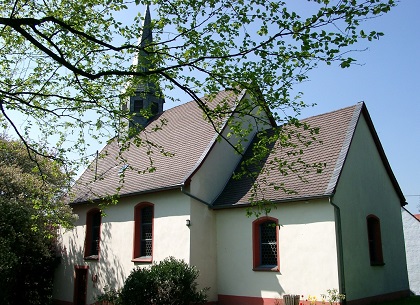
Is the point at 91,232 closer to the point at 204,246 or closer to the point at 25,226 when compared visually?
the point at 25,226

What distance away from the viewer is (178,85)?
8.30 meters

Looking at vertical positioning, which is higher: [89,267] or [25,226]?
[25,226]

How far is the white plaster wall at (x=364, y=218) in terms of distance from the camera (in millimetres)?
13859

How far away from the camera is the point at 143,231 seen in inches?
→ 694

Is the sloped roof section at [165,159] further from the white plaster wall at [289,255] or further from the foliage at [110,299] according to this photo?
the foliage at [110,299]

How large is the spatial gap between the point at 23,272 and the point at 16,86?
12612 mm

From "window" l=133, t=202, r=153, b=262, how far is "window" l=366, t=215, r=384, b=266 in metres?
8.16

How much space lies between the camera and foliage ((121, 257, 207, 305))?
13211 mm

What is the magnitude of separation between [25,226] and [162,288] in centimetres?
716

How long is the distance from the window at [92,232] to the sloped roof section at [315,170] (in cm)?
678

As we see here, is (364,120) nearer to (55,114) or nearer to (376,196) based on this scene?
(376,196)

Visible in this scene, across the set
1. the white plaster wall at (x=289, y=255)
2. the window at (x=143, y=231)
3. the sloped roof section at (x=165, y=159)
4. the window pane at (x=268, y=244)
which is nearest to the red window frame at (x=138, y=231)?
the window at (x=143, y=231)

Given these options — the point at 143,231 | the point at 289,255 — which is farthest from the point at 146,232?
the point at 289,255

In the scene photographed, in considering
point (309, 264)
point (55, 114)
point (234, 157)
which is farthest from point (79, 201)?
point (309, 264)
